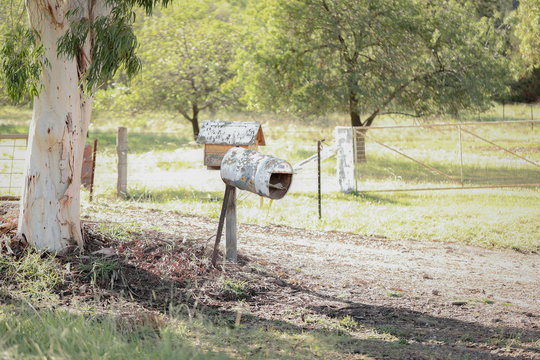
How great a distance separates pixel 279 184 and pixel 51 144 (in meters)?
2.59

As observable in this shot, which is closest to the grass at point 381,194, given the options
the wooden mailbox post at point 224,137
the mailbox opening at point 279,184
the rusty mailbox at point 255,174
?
the wooden mailbox post at point 224,137


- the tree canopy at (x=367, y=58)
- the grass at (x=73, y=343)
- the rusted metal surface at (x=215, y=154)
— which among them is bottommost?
the grass at (x=73, y=343)

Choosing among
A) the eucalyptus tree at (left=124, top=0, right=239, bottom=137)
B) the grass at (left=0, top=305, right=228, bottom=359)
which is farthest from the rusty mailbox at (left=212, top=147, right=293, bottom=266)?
the eucalyptus tree at (left=124, top=0, right=239, bottom=137)

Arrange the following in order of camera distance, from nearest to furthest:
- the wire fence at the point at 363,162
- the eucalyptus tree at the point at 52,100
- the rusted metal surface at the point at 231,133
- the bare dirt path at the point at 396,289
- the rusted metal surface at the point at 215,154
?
1. the bare dirt path at the point at 396,289
2. the eucalyptus tree at the point at 52,100
3. the rusted metal surface at the point at 231,133
4. the rusted metal surface at the point at 215,154
5. the wire fence at the point at 363,162

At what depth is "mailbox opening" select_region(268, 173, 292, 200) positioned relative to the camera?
6.01m

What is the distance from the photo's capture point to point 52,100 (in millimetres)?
6438

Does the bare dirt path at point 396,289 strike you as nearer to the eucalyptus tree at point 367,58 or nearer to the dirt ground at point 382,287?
the dirt ground at point 382,287

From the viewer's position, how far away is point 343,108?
1930cm

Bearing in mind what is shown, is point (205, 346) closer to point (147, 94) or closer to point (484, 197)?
point (484, 197)

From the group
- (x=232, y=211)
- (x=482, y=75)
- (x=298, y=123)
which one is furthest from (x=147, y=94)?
(x=232, y=211)

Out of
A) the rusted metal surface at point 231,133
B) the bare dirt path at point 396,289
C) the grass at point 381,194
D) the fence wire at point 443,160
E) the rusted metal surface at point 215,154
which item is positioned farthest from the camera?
the fence wire at point 443,160

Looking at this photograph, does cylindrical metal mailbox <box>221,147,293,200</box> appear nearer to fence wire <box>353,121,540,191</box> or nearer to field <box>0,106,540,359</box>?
field <box>0,106,540,359</box>

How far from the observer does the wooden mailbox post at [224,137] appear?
719 centimetres

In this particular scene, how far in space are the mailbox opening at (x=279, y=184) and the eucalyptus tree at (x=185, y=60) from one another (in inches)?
719
